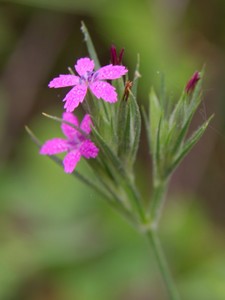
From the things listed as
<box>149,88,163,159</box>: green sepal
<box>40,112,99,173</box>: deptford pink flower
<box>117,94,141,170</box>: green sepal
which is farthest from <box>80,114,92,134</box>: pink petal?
<box>149,88,163,159</box>: green sepal

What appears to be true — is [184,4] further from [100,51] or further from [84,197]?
[84,197]

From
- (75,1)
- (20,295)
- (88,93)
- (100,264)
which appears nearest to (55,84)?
(88,93)

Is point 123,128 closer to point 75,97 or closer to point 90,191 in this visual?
point 75,97

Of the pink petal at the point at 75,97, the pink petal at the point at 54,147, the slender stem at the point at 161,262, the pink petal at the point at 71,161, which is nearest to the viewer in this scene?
the pink petal at the point at 75,97

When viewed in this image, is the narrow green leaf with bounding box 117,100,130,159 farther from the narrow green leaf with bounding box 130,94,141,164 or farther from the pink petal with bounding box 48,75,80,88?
the pink petal with bounding box 48,75,80,88

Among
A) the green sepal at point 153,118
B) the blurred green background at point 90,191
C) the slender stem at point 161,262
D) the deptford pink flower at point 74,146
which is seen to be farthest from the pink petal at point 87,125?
the blurred green background at point 90,191

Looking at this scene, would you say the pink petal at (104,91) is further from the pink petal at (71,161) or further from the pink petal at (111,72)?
the pink petal at (71,161)

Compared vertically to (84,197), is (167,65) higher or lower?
higher
